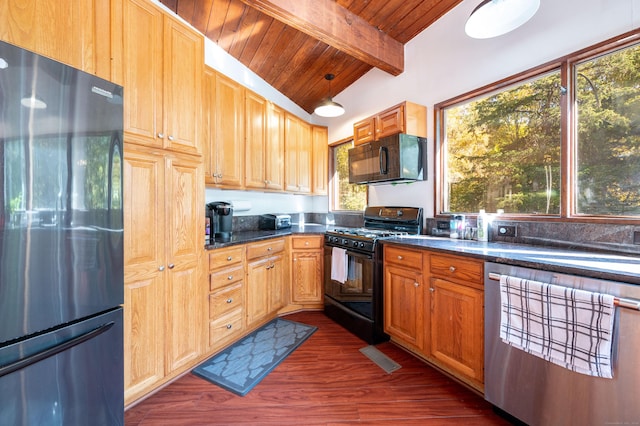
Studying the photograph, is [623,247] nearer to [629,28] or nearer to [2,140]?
[629,28]

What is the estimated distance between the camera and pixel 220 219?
2.56 m

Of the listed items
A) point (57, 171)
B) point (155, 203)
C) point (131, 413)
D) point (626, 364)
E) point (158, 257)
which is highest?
point (57, 171)

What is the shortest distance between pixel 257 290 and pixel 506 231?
2232mm

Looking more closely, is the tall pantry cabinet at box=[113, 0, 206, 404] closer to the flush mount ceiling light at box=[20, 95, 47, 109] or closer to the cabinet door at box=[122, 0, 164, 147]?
the cabinet door at box=[122, 0, 164, 147]

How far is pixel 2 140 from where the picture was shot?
0.93 metres

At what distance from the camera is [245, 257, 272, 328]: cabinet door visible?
248 centimetres

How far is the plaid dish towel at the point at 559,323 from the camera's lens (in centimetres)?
114

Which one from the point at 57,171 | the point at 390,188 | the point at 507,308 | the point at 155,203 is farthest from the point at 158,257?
the point at 390,188

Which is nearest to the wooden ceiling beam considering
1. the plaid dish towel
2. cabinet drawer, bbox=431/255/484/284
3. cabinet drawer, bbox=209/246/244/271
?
cabinet drawer, bbox=209/246/244/271

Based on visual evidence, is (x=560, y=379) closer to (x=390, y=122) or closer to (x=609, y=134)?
(x=609, y=134)

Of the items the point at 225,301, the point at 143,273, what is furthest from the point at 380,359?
the point at 143,273

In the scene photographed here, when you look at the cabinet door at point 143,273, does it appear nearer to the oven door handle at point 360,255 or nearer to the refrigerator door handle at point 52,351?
the refrigerator door handle at point 52,351

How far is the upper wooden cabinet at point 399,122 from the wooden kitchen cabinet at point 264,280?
5.24ft

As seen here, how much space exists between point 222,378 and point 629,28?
342cm
